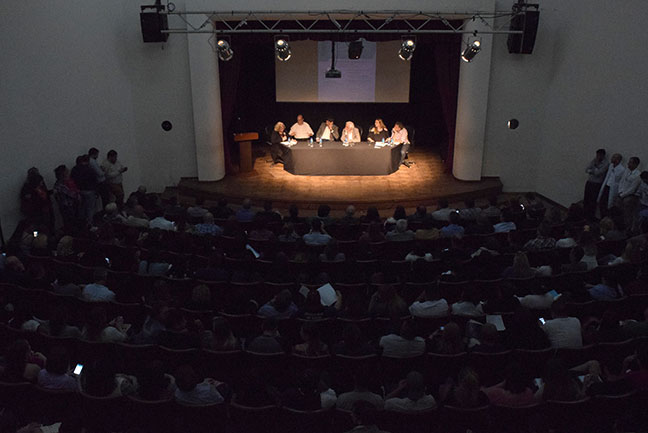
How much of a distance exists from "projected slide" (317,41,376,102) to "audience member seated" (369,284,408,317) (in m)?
8.17

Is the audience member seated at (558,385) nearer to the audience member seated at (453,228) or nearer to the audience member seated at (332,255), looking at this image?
the audience member seated at (332,255)

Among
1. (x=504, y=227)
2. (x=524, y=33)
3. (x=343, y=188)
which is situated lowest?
(x=343, y=188)

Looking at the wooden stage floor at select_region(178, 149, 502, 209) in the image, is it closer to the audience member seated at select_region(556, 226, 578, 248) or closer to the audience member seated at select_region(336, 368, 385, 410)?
the audience member seated at select_region(556, 226, 578, 248)

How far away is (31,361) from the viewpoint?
14.6 ft

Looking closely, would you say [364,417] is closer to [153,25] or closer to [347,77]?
[153,25]

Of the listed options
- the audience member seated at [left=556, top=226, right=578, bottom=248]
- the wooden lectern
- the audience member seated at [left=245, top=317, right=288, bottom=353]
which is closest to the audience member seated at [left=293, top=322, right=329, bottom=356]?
the audience member seated at [left=245, top=317, right=288, bottom=353]

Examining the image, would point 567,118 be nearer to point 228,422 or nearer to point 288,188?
point 288,188

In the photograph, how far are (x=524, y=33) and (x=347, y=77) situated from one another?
12.9 ft

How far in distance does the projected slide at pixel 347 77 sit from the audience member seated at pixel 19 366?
9.47 metres

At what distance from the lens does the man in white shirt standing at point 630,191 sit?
7998 millimetres

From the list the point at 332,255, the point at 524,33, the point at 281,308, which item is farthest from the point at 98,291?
the point at 524,33

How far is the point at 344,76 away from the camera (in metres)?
12.7

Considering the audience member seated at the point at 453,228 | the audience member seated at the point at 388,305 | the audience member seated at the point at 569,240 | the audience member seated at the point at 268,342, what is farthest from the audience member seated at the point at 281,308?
the audience member seated at the point at 569,240

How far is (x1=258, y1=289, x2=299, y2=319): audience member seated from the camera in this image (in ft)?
16.9
